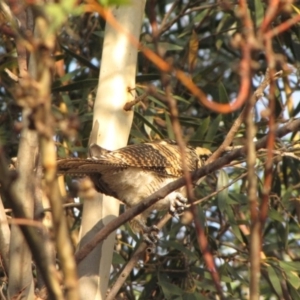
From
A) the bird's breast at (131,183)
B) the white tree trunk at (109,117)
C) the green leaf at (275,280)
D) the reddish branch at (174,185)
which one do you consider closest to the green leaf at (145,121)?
the bird's breast at (131,183)

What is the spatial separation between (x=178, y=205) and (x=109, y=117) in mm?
659

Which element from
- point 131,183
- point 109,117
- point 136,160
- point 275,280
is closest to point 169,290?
point 275,280

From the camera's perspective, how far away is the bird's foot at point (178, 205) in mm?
3641

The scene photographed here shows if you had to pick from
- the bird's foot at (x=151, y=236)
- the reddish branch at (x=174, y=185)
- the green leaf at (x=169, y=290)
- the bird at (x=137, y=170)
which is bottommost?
the reddish branch at (x=174, y=185)

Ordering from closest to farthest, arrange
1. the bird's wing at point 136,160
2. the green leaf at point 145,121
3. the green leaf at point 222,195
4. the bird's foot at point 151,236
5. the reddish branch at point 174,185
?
the reddish branch at point 174,185, the bird's wing at point 136,160, the bird's foot at point 151,236, the green leaf at point 222,195, the green leaf at point 145,121

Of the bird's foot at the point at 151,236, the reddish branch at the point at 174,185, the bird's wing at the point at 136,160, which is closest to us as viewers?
the reddish branch at the point at 174,185

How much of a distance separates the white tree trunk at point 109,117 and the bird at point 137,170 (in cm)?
9

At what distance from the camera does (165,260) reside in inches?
180

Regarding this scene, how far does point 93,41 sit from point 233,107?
384 centimetres

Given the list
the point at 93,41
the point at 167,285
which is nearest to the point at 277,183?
the point at 167,285

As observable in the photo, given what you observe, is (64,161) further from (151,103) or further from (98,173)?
(151,103)

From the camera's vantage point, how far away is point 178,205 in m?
3.66

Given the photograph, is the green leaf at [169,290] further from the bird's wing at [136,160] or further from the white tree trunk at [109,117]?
the white tree trunk at [109,117]

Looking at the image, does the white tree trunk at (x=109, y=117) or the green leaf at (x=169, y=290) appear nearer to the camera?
the white tree trunk at (x=109, y=117)
